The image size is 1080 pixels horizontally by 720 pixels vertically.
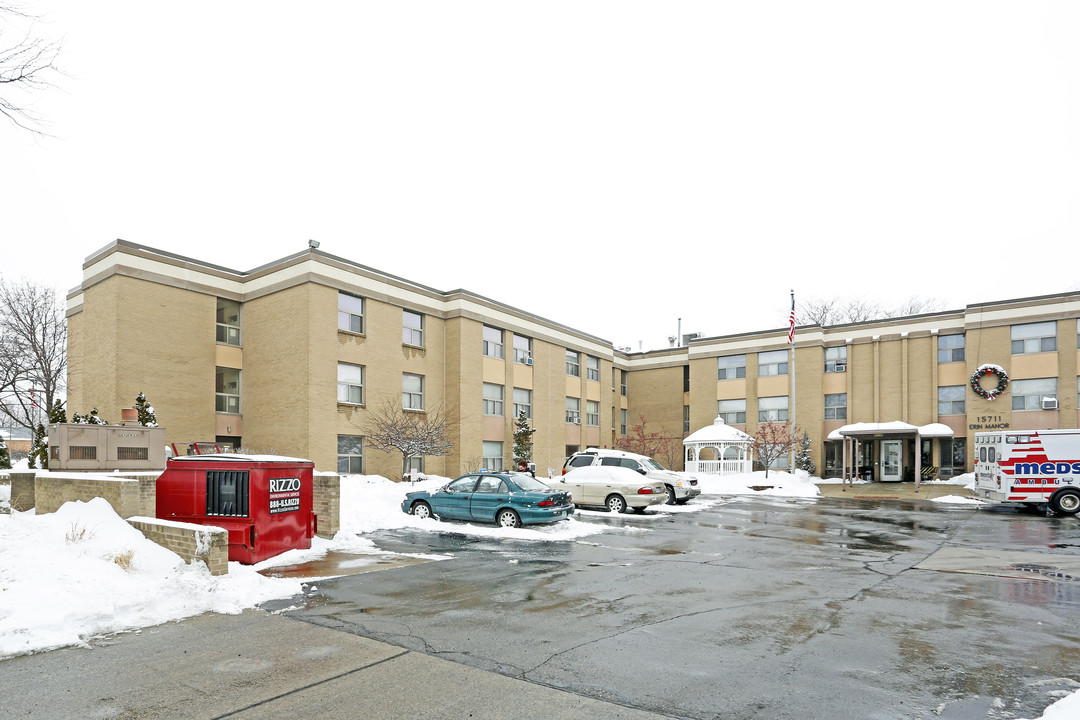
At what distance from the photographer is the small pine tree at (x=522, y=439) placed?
35438 millimetres

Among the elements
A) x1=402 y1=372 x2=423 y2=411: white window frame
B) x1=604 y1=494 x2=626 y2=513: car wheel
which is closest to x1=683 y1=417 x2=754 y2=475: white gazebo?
x1=402 y1=372 x2=423 y2=411: white window frame

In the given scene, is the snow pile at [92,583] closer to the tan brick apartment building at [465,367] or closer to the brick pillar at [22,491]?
the brick pillar at [22,491]

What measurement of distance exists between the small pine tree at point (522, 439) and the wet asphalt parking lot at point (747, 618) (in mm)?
20190

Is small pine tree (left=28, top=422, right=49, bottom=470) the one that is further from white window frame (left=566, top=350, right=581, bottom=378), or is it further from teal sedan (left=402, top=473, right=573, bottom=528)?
white window frame (left=566, top=350, right=581, bottom=378)

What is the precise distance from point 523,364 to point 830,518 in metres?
20.3

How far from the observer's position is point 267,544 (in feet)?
37.2

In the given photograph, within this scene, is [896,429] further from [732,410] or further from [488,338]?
[488,338]

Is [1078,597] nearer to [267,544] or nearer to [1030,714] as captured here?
[1030,714]

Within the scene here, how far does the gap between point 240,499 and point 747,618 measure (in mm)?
7915

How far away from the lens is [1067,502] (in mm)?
21484

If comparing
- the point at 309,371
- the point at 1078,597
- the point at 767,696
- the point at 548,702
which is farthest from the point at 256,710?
the point at 309,371

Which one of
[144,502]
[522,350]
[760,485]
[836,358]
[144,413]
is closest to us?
[144,502]

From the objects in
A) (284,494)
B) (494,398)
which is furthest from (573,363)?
(284,494)

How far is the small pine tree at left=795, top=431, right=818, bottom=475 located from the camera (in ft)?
130
